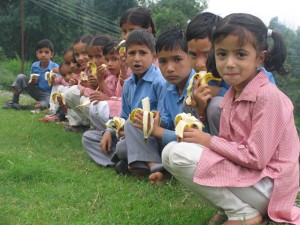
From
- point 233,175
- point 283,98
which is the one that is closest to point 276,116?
point 283,98

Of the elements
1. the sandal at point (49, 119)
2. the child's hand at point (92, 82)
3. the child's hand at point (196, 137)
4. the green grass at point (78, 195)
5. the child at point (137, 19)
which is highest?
the child at point (137, 19)

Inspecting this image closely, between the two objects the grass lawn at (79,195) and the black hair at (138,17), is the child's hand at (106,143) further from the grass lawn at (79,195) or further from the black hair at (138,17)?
the black hair at (138,17)

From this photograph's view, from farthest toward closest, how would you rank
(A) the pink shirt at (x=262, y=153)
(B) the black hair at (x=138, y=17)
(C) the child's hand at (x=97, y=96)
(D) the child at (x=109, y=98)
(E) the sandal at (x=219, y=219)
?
(B) the black hair at (x=138, y=17) → (C) the child's hand at (x=97, y=96) → (D) the child at (x=109, y=98) → (E) the sandal at (x=219, y=219) → (A) the pink shirt at (x=262, y=153)

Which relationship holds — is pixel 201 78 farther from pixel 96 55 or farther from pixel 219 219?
pixel 96 55

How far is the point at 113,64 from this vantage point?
461 centimetres

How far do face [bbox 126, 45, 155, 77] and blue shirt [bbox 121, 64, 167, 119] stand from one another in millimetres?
55

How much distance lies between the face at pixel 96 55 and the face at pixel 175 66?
178 cm

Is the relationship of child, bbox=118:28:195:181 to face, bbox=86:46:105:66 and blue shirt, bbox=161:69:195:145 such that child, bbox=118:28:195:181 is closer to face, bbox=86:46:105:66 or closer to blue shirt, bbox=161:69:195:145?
blue shirt, bbox=161:69:195:145

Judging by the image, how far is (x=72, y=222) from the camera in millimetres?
2465

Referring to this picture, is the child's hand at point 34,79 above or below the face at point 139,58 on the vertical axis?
below

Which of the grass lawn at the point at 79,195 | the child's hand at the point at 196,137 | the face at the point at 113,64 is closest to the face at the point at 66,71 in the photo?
the face at the point at 113,64

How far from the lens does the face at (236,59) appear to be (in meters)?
2.15

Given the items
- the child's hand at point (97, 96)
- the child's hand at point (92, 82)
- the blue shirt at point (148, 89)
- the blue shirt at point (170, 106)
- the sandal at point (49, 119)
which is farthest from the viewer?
the sandal at point (49, 119)

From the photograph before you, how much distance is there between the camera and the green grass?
2.53 m
